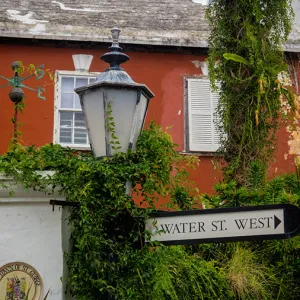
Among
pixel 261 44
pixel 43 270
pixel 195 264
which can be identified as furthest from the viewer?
pixel 261 44

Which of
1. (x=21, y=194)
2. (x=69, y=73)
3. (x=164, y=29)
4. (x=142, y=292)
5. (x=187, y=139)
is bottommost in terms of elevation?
(x=142, y=292)

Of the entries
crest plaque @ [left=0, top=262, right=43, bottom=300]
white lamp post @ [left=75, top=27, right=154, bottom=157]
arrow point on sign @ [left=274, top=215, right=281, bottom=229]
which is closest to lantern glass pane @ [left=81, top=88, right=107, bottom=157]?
white lamp post @ [left=75, top=27, right=154, bottom=157]

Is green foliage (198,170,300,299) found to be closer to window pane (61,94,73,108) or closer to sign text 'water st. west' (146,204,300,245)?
sign text 'water st. west' (146,204,300,245)

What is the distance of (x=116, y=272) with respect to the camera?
4.49m

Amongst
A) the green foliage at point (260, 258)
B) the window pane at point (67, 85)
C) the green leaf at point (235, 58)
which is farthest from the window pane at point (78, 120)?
the green foliage at point (260, 258)

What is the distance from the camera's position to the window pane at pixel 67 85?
41.2 feet

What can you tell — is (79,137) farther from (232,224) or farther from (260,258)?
(232,224)

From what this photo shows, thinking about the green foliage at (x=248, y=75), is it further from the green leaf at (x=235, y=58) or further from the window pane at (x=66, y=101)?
the window pane at (x=66, y=101)

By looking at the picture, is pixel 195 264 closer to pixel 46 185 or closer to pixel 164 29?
pixel 46 185

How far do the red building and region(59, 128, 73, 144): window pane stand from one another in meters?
0.02

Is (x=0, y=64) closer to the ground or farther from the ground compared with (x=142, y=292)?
farther from the ground

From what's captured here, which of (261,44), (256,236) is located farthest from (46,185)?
(261,44)

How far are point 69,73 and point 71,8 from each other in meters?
1.64

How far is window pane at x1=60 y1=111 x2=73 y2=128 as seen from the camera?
12391 mm
